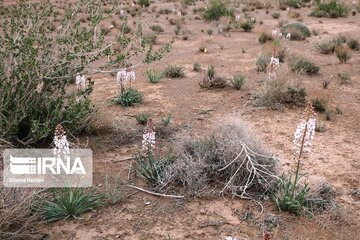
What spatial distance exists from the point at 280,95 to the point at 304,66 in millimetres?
2787

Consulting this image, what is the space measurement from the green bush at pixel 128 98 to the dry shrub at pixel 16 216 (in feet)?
13.6

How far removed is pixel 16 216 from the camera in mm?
4465

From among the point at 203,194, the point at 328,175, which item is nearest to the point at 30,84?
the point at 203,194

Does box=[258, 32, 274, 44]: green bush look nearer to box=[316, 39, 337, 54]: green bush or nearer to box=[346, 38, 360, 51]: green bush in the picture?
box=[316, 39, 337, 54]: green bush

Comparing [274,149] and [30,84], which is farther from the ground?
[30,84]

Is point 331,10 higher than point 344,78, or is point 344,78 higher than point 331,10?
point 331,10

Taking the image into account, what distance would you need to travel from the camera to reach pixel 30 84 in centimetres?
633

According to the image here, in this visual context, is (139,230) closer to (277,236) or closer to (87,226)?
(87,226)

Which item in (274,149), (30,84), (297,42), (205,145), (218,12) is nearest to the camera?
(205,145)

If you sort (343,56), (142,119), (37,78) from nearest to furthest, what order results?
(37,78) < (142,119) < (343,56)

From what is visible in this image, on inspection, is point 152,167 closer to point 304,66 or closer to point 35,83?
point 35,83

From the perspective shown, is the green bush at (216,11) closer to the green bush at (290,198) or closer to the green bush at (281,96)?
the green bush at (281,96)

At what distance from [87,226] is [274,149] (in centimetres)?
325

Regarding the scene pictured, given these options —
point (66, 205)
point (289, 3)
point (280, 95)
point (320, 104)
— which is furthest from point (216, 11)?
point (66, 205)
